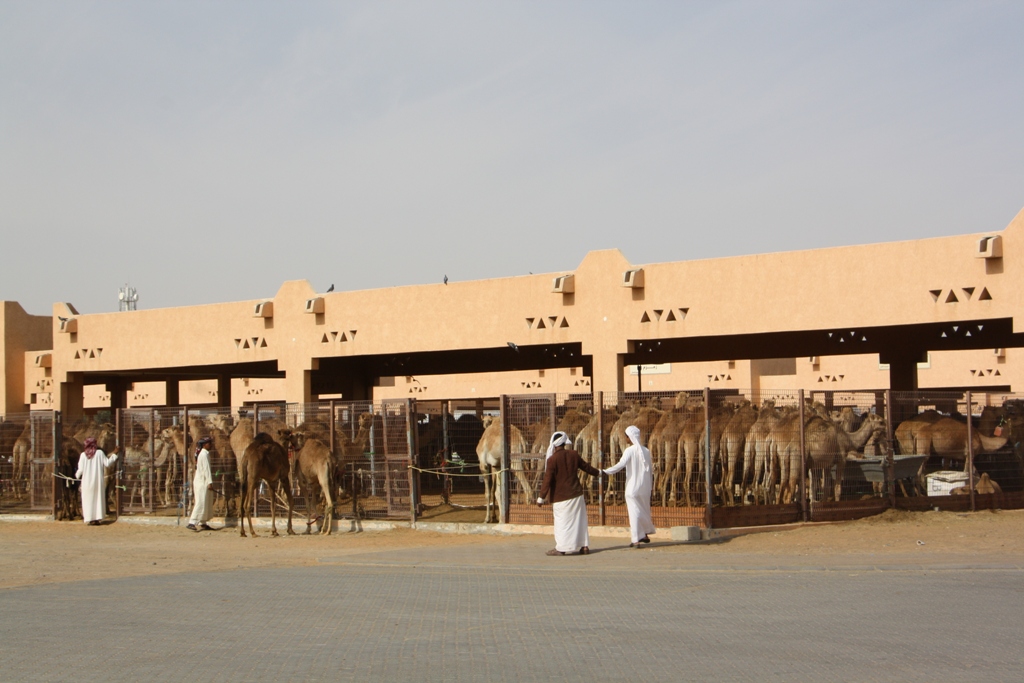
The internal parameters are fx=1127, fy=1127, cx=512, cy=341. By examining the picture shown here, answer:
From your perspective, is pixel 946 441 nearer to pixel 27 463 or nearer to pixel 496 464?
pixel 496 464

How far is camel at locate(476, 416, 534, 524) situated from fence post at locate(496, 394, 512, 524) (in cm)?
2

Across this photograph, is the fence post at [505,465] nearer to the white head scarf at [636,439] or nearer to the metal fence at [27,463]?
the white head scarf at [636,439]

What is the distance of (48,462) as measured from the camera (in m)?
26.9

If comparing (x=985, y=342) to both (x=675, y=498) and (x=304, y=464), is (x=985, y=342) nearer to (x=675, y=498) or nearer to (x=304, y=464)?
(x=675, y=498)

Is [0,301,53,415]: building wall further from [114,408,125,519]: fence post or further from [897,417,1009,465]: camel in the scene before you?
[897,417,1009,465]: camel

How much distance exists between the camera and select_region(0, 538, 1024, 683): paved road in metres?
8.49

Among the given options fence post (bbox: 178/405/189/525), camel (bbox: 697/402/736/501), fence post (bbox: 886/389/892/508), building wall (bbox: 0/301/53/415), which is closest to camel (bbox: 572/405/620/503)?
camel (bbox: 697/402/736/501)

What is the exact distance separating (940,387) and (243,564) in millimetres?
43989

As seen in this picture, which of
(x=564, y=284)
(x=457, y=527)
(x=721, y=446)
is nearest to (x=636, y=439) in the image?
(x=721, y=446)

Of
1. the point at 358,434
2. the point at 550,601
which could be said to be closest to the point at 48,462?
the point at 358,434

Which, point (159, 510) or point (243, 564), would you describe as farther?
point (159, 510)

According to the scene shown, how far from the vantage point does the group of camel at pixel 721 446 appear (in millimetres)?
19531

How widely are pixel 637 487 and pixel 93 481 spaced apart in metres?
13.7

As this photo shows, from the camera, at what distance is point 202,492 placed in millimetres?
22656
